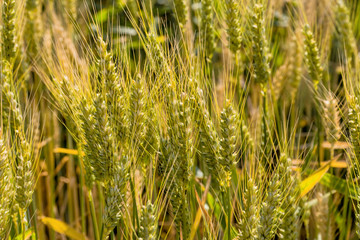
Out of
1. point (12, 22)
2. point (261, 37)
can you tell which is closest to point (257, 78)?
point (261, 37)

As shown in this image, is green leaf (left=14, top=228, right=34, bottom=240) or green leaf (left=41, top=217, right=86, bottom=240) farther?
green leaf (left=41, top=217, right=86, bottom=240)

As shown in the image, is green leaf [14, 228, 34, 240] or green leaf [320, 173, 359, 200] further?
green leaf [320, 173, 359, 200]

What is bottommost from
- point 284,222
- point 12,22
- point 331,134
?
point 284,222

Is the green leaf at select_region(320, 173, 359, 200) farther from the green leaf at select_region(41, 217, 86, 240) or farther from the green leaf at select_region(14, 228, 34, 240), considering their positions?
the green leaf at select_region(14, 228, 34, 240)

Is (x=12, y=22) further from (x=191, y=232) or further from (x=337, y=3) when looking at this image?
(x=337, y=3)

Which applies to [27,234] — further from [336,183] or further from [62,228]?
[336,183]

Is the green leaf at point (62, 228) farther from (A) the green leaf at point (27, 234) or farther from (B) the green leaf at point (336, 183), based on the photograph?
(B) the green leaf at point (336, 183)

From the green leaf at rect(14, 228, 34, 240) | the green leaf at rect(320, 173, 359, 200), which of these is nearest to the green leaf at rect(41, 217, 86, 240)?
the green leaf at rect(14, 228, 34, 240)

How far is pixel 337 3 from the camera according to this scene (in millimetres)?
2062

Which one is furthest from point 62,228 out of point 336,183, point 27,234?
point 336,183

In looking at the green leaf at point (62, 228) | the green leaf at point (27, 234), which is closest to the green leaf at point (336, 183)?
the green leaf at point (62, 228)

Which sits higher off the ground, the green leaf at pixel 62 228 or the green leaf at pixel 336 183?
the green leaf at pixel 336 183

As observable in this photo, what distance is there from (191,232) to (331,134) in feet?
1.75

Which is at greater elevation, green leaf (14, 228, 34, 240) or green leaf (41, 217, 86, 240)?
green leaf (14, 228, 34, 240)
